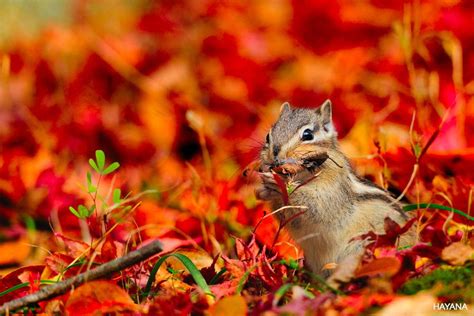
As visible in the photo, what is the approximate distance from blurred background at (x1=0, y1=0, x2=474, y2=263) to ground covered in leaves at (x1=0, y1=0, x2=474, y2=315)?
0.01 metres

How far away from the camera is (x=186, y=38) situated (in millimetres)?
4410

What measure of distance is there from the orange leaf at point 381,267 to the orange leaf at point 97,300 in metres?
0.45

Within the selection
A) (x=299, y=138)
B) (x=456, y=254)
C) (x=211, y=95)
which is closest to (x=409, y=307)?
(x=456, y=254)

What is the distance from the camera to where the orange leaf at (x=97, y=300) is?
4.96 ft

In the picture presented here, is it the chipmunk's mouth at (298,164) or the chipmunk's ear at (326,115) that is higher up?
the chipmunk's ear at (326,115)

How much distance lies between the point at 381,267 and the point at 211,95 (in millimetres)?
2586

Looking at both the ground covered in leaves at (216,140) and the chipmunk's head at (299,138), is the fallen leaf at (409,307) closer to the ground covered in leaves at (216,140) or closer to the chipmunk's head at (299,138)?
the ground covered in leaves at (216,140)

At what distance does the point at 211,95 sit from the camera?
397 cm

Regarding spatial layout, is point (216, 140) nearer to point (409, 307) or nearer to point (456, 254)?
point (456, 254)

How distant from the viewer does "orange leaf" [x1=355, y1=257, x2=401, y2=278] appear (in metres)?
1.46

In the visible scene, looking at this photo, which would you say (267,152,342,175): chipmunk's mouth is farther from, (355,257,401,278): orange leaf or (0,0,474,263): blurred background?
(355,257,401,278): orange leaf

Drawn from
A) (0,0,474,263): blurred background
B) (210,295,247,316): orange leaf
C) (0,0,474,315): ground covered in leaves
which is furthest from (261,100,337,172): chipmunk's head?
(210,295,247,316): orange leaf

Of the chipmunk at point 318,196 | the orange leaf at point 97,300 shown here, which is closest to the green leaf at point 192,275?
the orange leaf at point 97,300

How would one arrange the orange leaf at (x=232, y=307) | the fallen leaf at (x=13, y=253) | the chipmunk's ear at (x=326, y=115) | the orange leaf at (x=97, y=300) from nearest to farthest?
1. the orange leaf at (x=232, y=307)
2. the orange leaf at (x=97, y=300)
3. the chipmunk's ear at (x=326, y=115)
4. the fallen leaf at (x=13, y=253)
